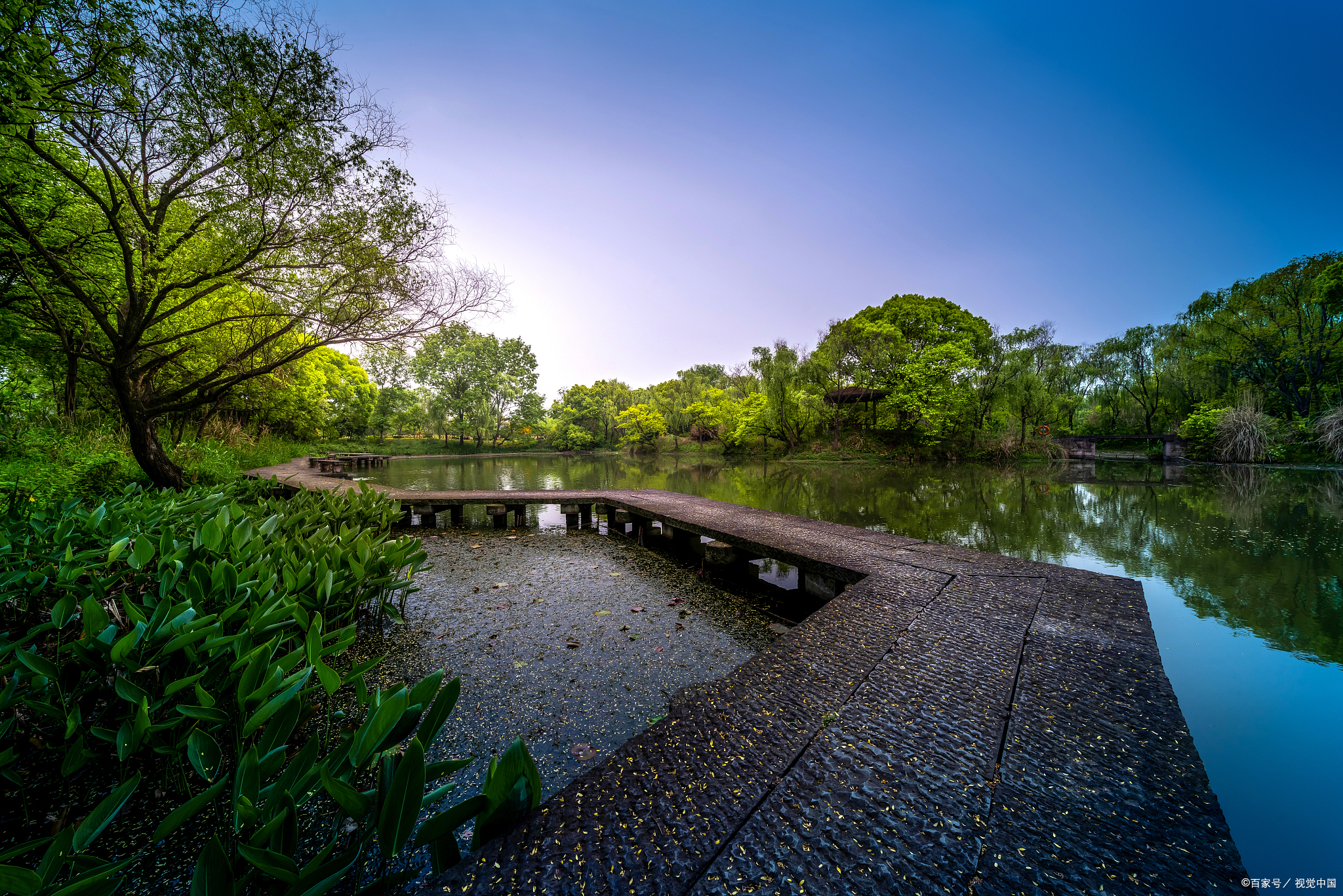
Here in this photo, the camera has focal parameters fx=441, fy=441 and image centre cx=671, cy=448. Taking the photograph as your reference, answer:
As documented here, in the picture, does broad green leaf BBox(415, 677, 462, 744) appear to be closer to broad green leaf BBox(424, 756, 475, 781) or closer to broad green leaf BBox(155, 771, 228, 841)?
broad green leaf BBox(424, 756, 475, 781)

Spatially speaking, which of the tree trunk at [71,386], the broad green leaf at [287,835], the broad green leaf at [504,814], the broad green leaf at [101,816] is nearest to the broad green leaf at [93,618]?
the broad green leaf at [101,816]

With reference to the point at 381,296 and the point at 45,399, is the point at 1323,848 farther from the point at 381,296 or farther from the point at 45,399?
the point at 45,399

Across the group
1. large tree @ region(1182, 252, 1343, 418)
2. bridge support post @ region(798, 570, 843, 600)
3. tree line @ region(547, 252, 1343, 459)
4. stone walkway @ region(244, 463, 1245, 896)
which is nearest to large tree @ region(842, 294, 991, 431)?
tree line @ region(547, 252, 1343, 459)

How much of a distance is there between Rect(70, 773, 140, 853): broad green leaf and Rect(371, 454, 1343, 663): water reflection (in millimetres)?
5414

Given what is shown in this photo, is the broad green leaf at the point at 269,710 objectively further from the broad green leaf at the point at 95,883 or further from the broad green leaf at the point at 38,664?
the broad green leaf at the point at 38,664

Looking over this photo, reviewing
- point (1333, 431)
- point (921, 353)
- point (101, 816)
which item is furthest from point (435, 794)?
point (1333, 431)

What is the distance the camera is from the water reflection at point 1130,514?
367 cm

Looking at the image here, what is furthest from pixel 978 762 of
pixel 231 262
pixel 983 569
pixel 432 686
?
pixel 231 262

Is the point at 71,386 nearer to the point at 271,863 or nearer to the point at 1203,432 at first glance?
the point at 271,863

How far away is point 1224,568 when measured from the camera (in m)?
4.36

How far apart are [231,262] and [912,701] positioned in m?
7.46

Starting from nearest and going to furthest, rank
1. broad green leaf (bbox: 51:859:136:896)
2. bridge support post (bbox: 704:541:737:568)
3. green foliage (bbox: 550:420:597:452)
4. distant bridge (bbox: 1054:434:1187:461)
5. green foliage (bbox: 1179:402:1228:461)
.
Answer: broad green leaf (bbox: 51:859:136:896), bridge support post (bbox: 704:541:737:568), green foliage (bbox: 1179:402:1228:461), distant bridge (bbox: 1054:434:1187:461), green foliage (bbox: 550:420:597:452)

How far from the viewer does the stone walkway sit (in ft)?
3.29

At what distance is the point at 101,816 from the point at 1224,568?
7.47m
